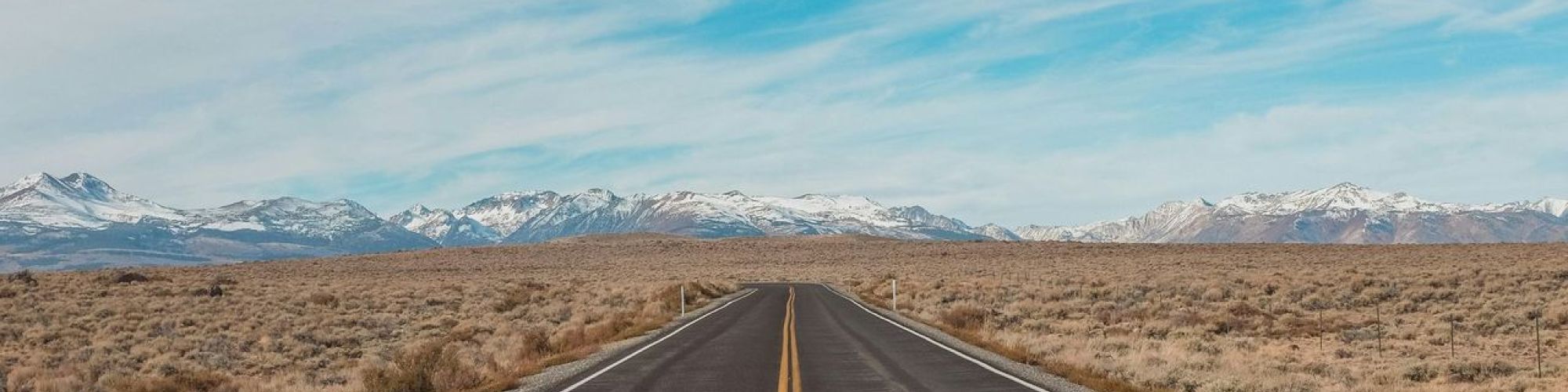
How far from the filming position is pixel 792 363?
19.1 metres

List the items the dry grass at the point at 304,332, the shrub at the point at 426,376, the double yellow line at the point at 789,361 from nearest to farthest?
1. the double yellow line at the point at 789,361
2. the shrub at the point at 426,376
3. the dry grass at the point at 304,332

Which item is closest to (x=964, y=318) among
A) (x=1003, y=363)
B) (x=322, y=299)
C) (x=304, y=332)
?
(x=1003, y=363)

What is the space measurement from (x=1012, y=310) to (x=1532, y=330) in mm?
14381

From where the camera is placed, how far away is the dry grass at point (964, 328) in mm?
19438

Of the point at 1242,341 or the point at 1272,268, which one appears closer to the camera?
the point at 1242,341

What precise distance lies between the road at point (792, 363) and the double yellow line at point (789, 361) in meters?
0.02

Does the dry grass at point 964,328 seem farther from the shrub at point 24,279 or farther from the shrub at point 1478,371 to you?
the shrub at point 24,279

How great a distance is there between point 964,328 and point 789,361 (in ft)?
34.5

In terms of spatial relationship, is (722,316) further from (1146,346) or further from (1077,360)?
(1077,360)

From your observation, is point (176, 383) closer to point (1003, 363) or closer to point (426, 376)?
point (426, 376)

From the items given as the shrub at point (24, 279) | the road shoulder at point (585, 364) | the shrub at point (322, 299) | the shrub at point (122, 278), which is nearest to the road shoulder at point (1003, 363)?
Answer: the road shoulder at point (585, 364)

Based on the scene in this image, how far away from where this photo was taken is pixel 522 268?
338ft

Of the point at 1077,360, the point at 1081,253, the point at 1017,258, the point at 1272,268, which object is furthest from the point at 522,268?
the point at 1077,360

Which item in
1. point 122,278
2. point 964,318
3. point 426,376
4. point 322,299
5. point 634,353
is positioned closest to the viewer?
point 426,376
